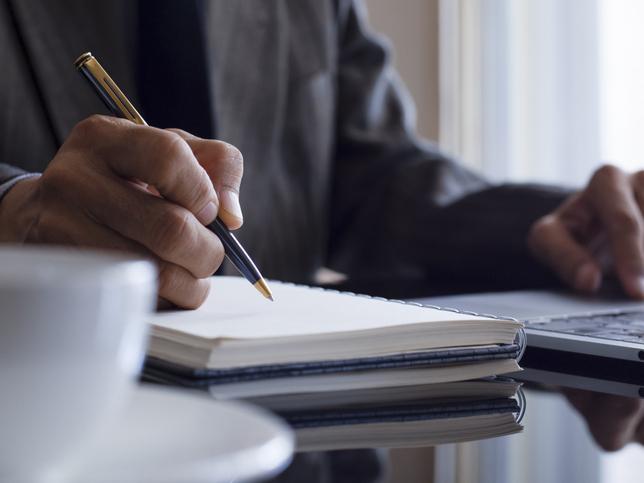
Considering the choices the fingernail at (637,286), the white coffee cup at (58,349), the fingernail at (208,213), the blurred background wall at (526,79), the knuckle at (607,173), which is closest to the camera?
the white coffee cup at (58,349)

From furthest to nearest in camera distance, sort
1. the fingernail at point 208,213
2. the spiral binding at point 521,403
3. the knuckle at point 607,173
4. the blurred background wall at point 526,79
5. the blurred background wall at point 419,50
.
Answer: the blurred background wall at point 419,50 < the blurred background wall at point 526,79 < the knuckle at point 607,173 < the fingernail at point 208,213 < the spiral binding at point 521,403

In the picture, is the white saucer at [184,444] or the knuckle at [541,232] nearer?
the white saucer at [184,444]

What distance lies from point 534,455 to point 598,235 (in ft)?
2.27

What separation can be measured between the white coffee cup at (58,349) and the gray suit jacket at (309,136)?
34.7 inches

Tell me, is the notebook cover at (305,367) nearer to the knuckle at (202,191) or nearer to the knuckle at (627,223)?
the knuckle at (202,191)

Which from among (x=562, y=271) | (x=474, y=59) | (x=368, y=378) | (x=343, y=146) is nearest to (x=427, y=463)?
(x=368, y=378)

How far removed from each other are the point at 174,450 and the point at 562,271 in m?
0.84

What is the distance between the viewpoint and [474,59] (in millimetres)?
3336

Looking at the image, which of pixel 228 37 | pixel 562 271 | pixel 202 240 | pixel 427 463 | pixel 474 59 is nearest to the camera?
pixel 427 463

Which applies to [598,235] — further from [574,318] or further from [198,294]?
[198,294]

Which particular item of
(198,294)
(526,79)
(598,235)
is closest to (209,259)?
(198,294)

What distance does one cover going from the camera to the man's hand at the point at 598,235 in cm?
98

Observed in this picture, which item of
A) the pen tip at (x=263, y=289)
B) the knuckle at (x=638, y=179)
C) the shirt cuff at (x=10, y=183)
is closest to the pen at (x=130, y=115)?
the pen tip at (x=263, y=289)

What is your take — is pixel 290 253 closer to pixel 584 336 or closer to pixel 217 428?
pixel 584 336
